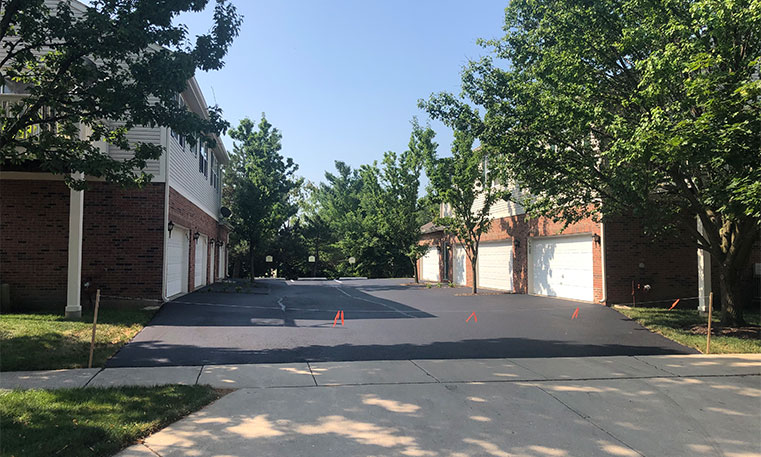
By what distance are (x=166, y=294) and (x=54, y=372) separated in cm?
723

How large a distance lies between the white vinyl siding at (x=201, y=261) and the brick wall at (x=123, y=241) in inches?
236

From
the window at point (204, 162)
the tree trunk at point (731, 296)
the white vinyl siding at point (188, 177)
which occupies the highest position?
the window at point (204, 162)

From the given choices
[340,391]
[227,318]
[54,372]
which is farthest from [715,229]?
[54,372]

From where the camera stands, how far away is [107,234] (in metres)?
13.1

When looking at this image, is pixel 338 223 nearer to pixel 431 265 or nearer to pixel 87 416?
pixel 431 265

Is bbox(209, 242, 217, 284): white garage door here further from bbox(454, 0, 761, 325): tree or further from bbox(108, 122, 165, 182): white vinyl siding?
bbox(454, 0, 761, 325): tree

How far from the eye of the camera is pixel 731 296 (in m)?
11.3

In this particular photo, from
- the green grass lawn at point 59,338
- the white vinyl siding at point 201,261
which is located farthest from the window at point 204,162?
the green grass lawn at point 59,338

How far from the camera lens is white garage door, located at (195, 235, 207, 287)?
64.3ft

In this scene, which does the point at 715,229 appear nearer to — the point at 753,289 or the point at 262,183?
the point at 753,289

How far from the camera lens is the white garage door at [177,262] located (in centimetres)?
1441

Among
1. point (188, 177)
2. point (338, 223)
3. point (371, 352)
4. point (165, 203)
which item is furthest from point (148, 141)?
point (338, 223)

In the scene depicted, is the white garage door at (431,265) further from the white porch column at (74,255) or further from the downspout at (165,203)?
the white porch column at (74,255)

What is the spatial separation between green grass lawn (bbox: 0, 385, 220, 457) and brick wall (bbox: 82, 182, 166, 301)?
777cm
